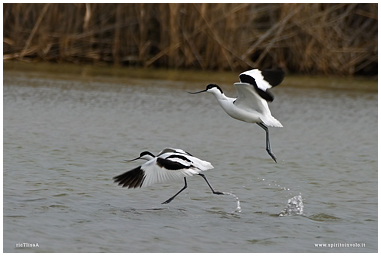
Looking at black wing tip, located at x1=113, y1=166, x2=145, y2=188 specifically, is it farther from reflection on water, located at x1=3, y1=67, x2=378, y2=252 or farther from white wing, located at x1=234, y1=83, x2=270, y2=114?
white wing, located at x1=234, y1=83, x2=270, y2=114

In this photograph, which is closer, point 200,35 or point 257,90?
point 257,90

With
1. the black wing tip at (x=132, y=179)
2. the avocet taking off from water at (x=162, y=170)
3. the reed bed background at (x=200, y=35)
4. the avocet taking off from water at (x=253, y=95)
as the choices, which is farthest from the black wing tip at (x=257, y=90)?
the reed bed background at (x=200, y=35)

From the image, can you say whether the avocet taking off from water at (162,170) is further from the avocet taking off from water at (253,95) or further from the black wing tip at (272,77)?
the black wing tip at (272,77)

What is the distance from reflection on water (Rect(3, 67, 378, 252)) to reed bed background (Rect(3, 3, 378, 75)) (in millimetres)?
2730

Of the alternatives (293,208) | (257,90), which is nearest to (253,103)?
(257,90)

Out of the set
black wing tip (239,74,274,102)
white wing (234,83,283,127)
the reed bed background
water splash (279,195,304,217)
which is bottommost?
water splash (279,195,304,217)

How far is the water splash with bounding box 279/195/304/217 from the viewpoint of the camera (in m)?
5.56

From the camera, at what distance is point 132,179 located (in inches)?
209

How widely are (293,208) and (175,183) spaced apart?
4.12ft

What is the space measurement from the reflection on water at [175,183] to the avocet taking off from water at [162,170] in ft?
0.78

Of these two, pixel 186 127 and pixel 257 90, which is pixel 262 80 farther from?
pixel 186 127

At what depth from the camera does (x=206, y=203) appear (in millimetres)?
5816

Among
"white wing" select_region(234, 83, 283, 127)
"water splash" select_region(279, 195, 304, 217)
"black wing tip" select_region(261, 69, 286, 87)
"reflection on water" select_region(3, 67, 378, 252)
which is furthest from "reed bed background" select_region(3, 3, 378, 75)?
"water splash" select_region(279, 195, 304, 217)

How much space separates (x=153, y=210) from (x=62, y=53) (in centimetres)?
1043
